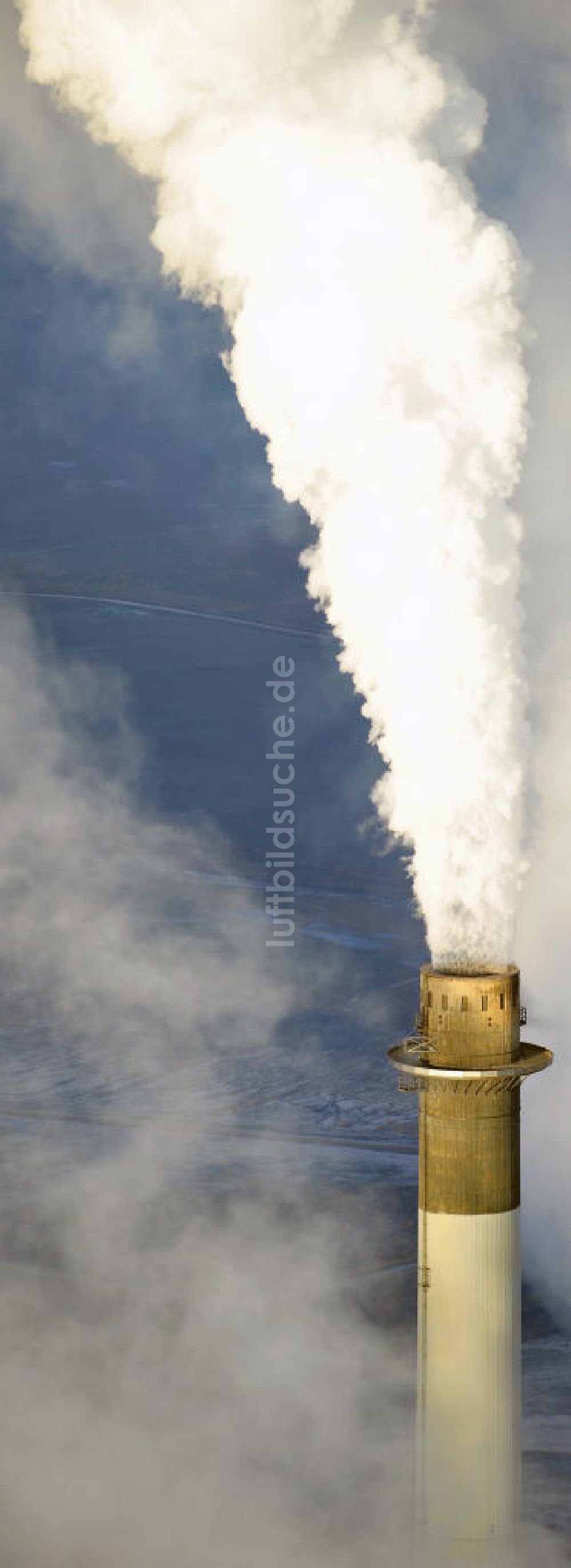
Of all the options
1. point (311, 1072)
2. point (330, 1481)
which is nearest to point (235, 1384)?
point (330, 1481)

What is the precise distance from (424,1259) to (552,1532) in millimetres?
10163

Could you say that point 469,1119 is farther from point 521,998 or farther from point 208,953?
point 208,953

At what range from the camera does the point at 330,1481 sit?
4025cm

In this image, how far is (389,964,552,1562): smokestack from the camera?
100 ft

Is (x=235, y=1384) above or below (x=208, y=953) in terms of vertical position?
below

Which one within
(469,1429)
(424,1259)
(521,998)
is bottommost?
(469,1429)

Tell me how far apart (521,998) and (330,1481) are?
16354mm

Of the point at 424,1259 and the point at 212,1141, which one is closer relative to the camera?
the point at 424,1259

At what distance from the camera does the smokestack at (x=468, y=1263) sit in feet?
100

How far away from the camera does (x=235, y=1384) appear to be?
4566 centimetres

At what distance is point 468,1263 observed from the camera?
3044 cm

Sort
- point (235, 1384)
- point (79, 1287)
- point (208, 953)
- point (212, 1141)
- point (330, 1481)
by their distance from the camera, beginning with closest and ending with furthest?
point (330, 1481) → point (235, 1384) → point (79, 1287) → point (212, 1141) → point (208, 953)

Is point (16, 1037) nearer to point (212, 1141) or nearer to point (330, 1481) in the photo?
point (212, 1141)

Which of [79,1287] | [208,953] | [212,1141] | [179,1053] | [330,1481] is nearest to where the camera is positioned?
[330,1481]
